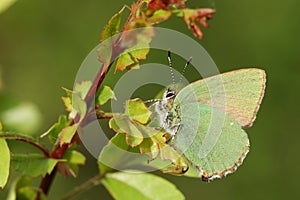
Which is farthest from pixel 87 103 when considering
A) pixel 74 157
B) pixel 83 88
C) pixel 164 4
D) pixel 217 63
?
pixel 217 63

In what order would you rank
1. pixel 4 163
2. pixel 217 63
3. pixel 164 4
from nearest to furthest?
pixel 4 163, pixel 164 4, pixel 217 63

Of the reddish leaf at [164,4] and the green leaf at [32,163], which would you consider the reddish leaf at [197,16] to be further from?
the green leaf at [32,163]

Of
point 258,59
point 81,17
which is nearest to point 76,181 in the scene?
point 81,17

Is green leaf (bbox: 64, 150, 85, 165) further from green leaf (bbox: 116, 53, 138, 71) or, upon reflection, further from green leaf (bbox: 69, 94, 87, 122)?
green leaf (bbox: 116, 53, 138, 71)

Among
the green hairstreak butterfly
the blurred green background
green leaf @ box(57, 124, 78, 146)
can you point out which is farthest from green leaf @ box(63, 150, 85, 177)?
the blurred green background

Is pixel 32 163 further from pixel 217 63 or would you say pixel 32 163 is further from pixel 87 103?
pixel 217 63
